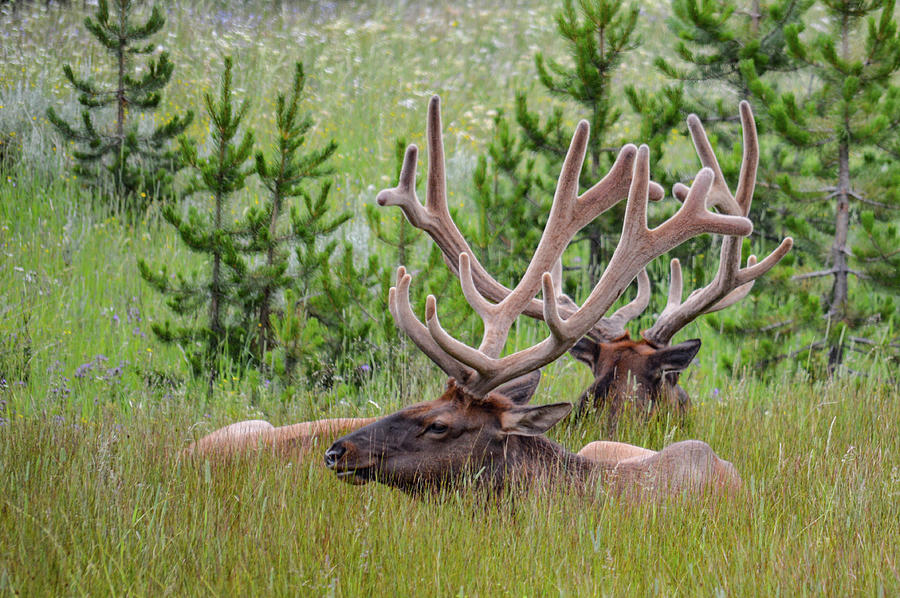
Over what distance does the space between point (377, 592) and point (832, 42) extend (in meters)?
5.59

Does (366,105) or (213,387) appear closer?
(213,387)

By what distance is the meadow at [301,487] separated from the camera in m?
2.96

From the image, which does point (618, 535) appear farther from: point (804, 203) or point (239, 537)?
point (804, 203)

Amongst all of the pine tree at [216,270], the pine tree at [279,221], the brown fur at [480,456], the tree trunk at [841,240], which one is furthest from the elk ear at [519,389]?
the tree trunk at [841,240]

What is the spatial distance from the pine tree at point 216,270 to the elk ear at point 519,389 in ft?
8.03

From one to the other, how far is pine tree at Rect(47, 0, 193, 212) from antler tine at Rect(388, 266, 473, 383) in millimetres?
5451

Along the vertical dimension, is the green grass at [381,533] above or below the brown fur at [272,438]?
above

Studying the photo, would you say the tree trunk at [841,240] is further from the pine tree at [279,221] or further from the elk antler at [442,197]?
the pine tree at [279,221]

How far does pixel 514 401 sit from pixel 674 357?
124 centimetres

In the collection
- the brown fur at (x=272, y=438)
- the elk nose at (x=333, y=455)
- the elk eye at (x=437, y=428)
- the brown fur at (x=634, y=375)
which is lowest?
the brown fur at (x=272, y=438)

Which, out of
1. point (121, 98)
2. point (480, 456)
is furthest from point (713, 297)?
point (121, 98)

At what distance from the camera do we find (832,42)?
6961 mm

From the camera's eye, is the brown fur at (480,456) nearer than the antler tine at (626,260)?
Yes

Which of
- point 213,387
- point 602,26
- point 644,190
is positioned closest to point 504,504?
point 644,190
